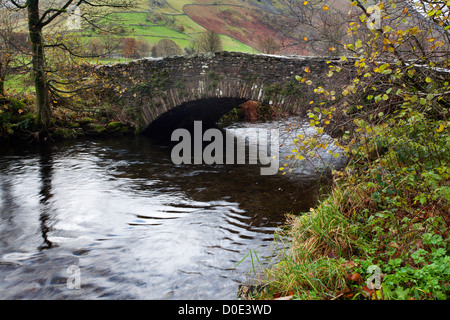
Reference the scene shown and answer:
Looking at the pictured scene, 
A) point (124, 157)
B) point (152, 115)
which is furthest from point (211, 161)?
point (152, 115)

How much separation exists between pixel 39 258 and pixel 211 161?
20.6ft

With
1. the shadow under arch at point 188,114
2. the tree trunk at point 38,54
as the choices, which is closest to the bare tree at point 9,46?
the tree trunk at point 38,54

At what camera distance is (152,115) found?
1271 cm

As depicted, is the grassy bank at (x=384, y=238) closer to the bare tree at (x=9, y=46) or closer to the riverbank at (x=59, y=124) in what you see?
the bare tree at (x=9, y=46)

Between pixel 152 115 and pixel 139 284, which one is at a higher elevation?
pixel 152 115

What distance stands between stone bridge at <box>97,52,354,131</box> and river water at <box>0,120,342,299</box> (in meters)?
2.65

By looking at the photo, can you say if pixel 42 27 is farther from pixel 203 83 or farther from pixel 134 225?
pixel 134 225

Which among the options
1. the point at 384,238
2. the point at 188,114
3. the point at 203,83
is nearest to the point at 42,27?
the point at 203,83

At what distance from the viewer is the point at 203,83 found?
1129 cm

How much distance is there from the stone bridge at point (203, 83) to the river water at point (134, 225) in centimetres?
265

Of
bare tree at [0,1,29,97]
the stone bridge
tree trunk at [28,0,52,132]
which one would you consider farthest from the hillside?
tree trunk at [28,0,52,132]

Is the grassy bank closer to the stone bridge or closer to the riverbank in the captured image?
the stone bridge
